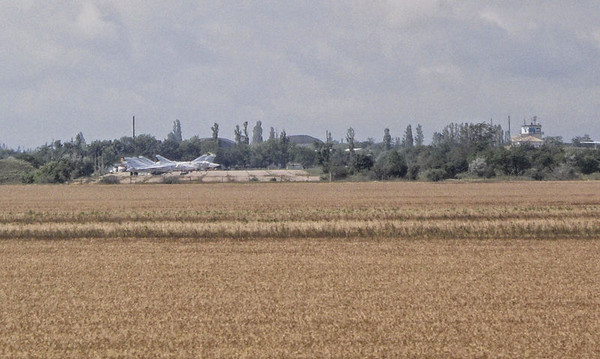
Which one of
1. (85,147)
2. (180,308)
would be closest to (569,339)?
(180,308)

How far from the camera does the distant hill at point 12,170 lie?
3903 inches

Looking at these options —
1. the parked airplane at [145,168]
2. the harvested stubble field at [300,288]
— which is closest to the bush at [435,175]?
the parked airplane at [145,168]

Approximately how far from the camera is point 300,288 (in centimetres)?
1711

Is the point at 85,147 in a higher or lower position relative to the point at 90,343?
higher

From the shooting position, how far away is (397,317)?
1417 centimetres

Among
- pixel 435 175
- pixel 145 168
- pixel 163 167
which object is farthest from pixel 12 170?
pixel 435 175

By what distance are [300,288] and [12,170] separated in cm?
10275

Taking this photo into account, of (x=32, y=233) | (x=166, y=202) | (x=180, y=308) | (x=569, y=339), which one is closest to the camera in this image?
(x=569, y=339)

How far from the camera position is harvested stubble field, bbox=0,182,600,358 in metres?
12.5

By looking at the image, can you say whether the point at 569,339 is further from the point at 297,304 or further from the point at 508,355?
the point at 297,304

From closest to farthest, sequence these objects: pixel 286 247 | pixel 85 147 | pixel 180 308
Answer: pixel 180 308, pixel 286 247, pixel 85 147

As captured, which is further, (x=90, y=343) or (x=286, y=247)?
Answer: (x=286, y=247)

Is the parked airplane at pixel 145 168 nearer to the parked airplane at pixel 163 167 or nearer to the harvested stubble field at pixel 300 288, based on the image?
the parked airplane at pixel 163 167

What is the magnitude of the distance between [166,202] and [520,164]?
62724 millimetres
